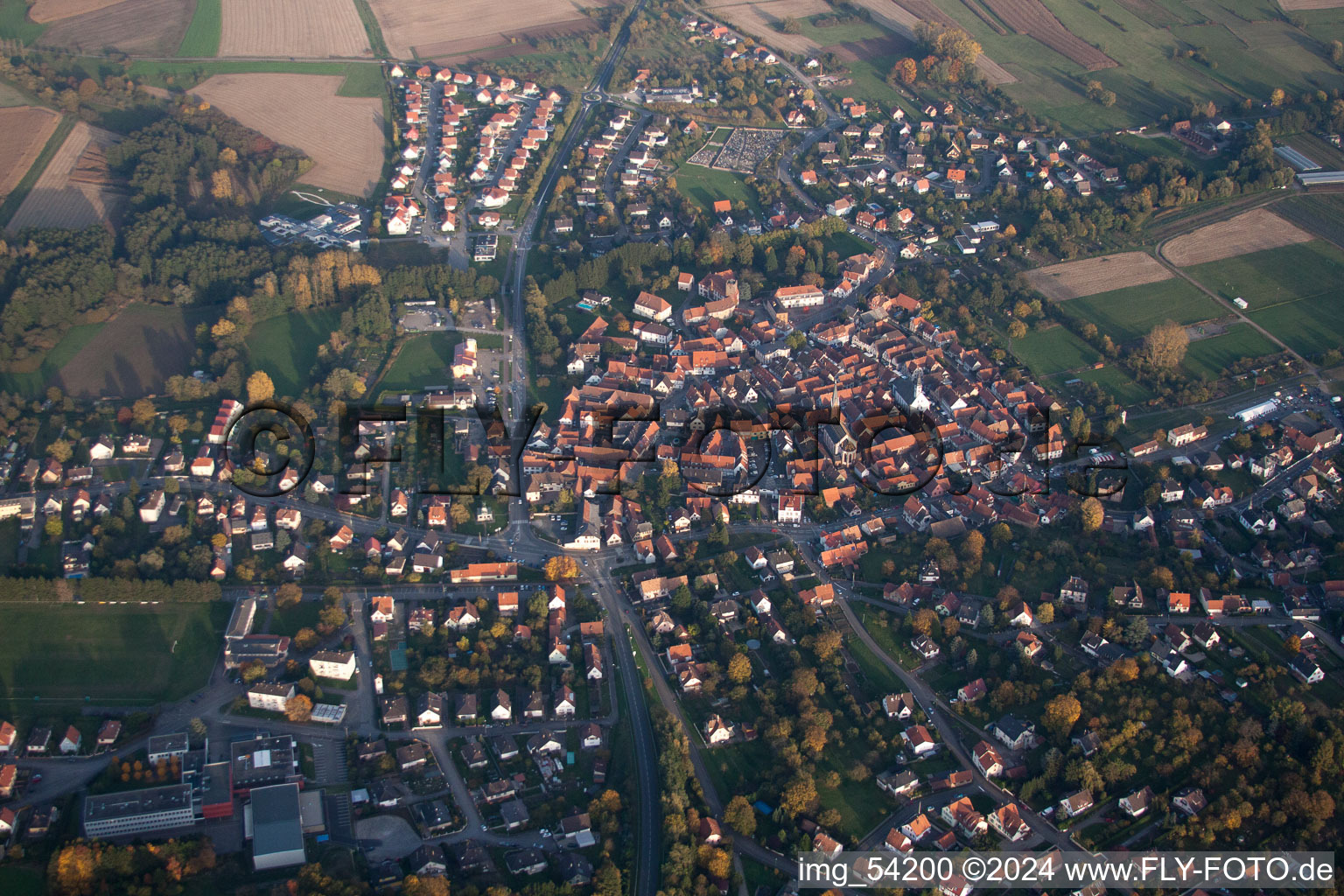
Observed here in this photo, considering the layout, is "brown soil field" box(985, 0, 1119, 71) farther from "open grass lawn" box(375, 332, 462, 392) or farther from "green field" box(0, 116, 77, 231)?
"green field" box(0, 116, 77, 231)

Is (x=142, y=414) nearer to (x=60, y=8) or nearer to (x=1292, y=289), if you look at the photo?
(x=60, y=8)

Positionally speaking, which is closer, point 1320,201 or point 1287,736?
point 1287,736

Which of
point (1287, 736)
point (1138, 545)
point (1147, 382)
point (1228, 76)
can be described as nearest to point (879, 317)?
point (1147, 382)

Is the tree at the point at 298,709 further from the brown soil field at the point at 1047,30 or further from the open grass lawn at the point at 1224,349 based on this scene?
the brown soil field at the point at 1047,30

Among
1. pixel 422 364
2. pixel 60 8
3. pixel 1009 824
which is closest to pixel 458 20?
pixel 60 8

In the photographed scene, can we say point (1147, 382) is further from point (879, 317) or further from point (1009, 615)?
point (1009, 615)

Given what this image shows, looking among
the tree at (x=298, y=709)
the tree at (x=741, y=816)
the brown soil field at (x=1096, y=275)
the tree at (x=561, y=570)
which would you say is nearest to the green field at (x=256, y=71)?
the brown soil field at (x=1096, y=275)
